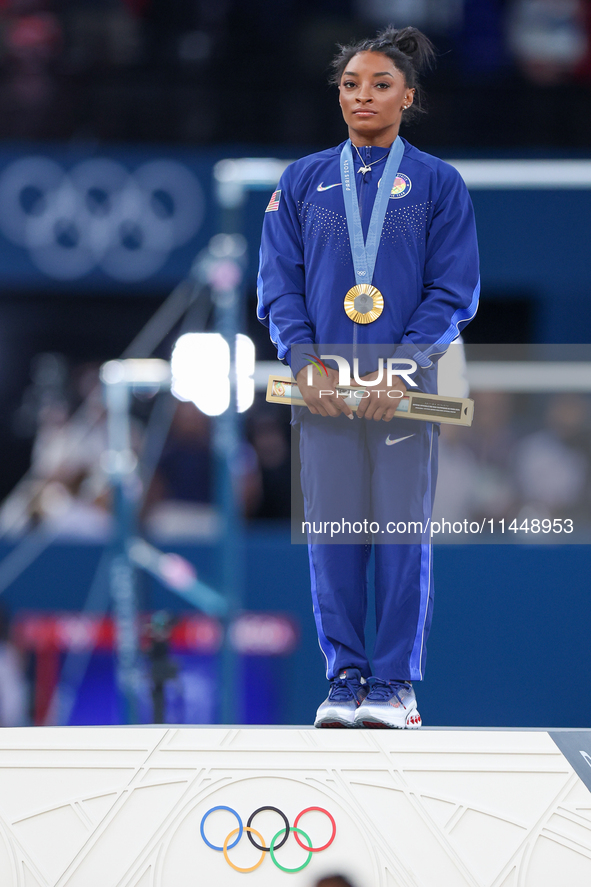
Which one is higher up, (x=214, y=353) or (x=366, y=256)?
(x=366, y=256)

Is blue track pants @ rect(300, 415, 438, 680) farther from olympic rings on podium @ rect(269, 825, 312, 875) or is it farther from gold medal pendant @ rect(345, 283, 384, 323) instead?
olympic rings on podium @ rect(269, 825, 312, 875)

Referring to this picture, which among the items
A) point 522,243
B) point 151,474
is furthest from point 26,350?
point 522,243

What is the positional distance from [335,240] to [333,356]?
0.27m

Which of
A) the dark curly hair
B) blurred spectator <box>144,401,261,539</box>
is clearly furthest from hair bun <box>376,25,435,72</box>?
blurred spectator <box>144,401,261,539</box>

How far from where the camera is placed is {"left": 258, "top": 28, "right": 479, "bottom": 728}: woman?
82.1 inches

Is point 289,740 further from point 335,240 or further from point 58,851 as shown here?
point 335,240

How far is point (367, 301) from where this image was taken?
2.08m

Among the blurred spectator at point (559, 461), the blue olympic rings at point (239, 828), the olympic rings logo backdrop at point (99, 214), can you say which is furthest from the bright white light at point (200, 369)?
the olympic rings logo backdrop at point (99, 214)

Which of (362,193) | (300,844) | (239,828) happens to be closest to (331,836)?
(300,844)

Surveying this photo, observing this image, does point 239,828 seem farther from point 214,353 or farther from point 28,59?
point 28,59

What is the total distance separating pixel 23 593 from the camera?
4.74 metres

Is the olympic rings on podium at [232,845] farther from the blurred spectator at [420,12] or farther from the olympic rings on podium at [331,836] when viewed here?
the blurred spectator at [420,12]

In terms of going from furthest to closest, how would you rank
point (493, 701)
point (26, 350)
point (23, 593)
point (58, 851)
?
point (26, 350) < point (23, 593) < point (493, 701) < point (58, 851)

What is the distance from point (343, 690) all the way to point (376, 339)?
0.81 m
